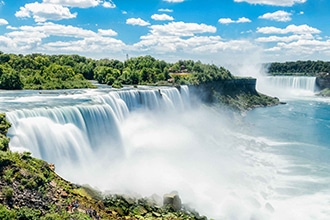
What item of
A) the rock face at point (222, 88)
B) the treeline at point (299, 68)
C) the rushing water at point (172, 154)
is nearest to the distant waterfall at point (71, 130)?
the rushing water at point (172, 154)

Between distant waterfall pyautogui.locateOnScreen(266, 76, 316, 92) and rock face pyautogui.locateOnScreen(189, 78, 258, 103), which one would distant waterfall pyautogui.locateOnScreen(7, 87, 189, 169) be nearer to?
rock face pyautogui.locateOnScreen(189, 78, 258, 103)

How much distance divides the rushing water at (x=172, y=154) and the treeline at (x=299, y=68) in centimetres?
8696

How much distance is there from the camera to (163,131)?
1283 inches

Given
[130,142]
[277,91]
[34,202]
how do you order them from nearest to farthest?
[34,202] → [130,142] → [277,91]

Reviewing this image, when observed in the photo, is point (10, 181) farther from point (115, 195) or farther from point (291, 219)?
point (291, 219)

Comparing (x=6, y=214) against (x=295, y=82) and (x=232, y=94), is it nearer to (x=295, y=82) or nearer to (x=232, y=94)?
(x=232, y=94)

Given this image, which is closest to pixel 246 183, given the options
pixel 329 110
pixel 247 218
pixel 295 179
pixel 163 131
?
pixel 295 179

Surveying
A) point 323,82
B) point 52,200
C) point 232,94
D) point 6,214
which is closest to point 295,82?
point 323,82

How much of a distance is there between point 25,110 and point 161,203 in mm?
8789

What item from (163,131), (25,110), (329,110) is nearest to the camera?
(25,110)

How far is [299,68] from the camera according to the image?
126625 mm

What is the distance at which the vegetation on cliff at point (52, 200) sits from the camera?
1119 centimetres

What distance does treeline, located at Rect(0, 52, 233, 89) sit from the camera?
37.1m

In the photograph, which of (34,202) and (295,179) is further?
(295,179)
